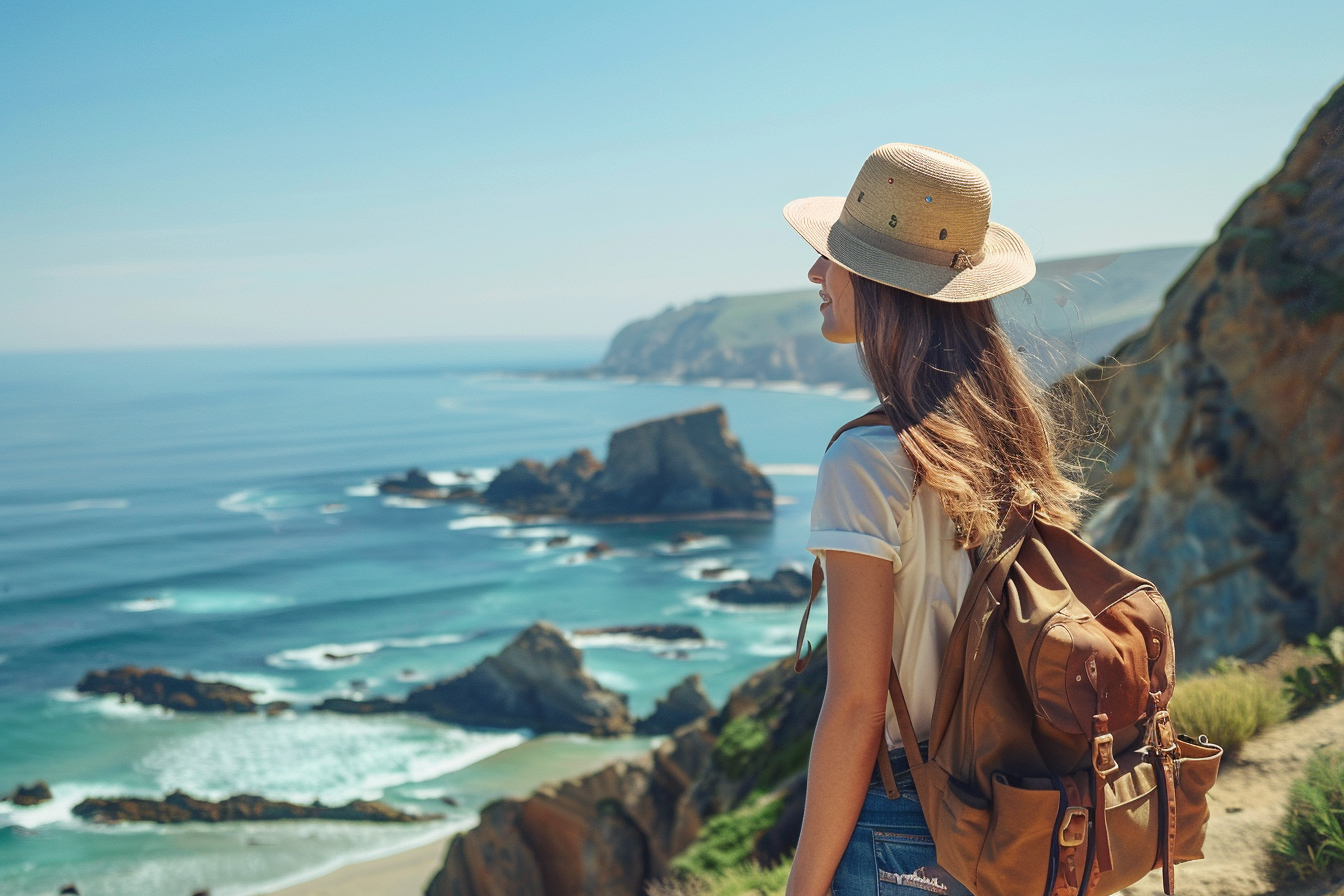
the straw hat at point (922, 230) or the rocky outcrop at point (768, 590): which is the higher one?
the straw hat at point (922, 230)

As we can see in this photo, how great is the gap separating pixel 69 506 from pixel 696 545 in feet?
171

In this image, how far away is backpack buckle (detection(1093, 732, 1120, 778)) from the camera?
1.54m

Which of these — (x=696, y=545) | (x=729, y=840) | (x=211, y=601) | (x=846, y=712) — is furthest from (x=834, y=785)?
(x=696, y=545)

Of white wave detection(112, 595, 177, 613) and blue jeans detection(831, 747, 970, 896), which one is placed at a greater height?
blue jeans detection(831, 747, 970, 896)

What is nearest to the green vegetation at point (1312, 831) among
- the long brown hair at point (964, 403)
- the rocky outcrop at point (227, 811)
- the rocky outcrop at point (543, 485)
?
the long brown hair at point (964, 403)

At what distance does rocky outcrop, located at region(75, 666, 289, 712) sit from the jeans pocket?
121 ft

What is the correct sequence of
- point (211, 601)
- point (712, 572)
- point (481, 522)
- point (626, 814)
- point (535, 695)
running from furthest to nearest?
point (481, 522), point (712, 572), point (211, 601), point (535, 695), point (626, 814)

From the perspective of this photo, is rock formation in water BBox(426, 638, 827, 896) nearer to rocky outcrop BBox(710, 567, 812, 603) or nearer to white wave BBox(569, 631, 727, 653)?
white wave BBox(569, 631, 727, 653)

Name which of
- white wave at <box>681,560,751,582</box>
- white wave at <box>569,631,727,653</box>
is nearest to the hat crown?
white wave at <box>569,631,727,653</box>

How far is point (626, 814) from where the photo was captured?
1147 cm

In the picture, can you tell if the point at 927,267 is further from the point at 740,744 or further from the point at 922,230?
the point at 740,744

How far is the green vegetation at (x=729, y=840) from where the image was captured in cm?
771

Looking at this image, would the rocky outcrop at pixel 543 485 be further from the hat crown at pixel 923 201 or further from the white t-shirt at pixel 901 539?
the white t-shirt at pixel 901 539

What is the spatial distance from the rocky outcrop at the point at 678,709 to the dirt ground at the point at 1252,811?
22655mm
